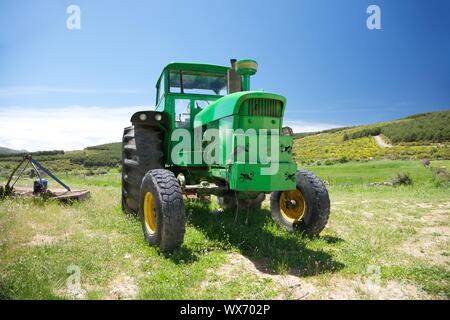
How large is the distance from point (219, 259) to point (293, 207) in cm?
211

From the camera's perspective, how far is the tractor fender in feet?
20.0

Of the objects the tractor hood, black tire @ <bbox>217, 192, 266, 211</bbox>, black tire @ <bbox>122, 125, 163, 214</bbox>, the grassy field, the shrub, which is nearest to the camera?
the grassy field

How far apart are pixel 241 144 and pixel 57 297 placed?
2.76 m

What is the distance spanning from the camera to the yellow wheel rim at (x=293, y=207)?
5770mm

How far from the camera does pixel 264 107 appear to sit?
4.73 meters

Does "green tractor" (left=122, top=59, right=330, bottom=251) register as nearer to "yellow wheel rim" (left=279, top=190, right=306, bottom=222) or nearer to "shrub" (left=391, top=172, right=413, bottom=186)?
"yellow wheel rim" (left=279, top=190, right=306, bottom=222)

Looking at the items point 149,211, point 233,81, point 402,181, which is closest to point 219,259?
point 149,211

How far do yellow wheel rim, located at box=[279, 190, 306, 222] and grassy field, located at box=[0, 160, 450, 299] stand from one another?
34 centimetres

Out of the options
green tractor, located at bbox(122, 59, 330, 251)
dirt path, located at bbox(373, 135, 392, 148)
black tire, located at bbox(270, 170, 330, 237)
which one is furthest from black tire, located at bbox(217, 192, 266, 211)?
dirt path, located at bbox(373, 135, 392, 148)

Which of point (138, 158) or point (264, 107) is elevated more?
point (264, 107)

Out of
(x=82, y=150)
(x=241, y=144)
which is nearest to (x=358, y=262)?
(x=241, y=144)

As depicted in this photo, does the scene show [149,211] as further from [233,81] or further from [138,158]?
[233,81]

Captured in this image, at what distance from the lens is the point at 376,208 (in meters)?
8.66

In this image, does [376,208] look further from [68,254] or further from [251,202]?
[68,254]
